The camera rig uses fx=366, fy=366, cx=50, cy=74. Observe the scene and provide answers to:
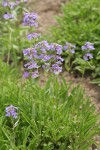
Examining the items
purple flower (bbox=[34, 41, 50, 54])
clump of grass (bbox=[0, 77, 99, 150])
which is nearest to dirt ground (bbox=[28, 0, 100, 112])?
clump of grass (bbox=[0, 77, 99, 150])

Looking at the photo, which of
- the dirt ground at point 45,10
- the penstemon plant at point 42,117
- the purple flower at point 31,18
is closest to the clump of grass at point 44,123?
the penstemon plant at point 42,117

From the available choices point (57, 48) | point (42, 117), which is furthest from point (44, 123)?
point (57, 48)

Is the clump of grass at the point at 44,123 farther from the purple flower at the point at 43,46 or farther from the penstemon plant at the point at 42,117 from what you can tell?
the purple flower at the point at 43,46

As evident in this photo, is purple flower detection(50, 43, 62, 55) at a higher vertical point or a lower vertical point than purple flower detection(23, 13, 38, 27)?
lower

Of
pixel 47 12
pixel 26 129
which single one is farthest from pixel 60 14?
pixel 26 129

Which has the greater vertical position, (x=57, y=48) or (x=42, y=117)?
(x=57, y=48)

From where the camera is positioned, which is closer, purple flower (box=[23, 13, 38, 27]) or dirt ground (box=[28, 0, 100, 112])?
purple flower (box=[23, 13, 38, 27])

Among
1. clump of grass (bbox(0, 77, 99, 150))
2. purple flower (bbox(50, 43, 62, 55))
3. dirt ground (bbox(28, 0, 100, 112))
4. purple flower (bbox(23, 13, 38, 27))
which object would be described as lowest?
clump of grass (bbox(0, 77, 99, 150))

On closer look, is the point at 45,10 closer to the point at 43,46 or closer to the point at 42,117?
the point at 43,46

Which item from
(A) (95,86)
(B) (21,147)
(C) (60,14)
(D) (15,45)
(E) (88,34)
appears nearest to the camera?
(B) (21,147)

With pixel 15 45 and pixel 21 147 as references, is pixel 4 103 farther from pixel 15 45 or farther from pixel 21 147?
pixel 15 45

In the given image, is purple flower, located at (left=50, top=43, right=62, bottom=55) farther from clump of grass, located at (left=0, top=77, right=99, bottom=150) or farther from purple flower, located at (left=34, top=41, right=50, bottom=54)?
clump of grass, located at (left=0, top=77, right=99, bottom=150)
